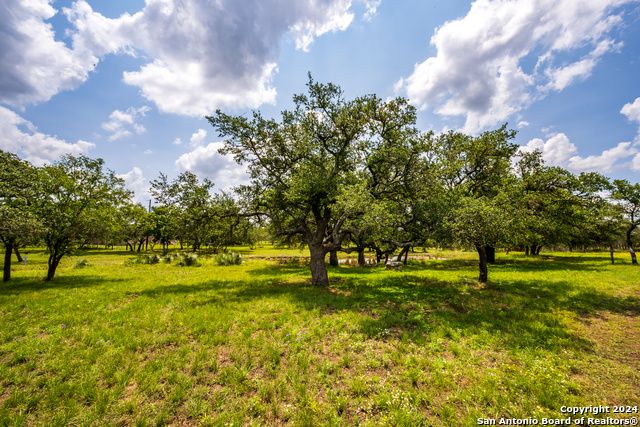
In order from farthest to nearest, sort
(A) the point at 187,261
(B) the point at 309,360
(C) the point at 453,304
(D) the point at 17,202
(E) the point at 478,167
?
(A) the point at 187,261, (E) the point at 478,167, (D) the point at 17,202, (C) the point at 453,304, (B) the point at 309,360

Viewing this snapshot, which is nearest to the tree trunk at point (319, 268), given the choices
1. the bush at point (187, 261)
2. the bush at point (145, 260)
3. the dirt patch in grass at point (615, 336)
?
the dirt patch in grass at point (615, 336)

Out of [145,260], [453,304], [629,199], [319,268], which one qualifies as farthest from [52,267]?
[629,199]

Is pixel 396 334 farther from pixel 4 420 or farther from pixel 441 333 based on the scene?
pixel 4 420

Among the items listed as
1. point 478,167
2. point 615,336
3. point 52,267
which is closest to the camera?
point 615,336

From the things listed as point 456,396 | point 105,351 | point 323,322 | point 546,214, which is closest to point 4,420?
point 105,351

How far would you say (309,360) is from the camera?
21.5 ft

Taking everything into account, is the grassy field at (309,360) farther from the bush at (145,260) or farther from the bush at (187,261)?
the bush at (145,260)

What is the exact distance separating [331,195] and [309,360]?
33.6 feet

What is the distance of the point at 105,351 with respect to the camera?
682 cm

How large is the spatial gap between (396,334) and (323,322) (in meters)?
2.92

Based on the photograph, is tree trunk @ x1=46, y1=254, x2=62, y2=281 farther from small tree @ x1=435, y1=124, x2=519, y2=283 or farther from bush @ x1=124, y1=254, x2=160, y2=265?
small tree @ x1=435, y1=124, x2=519, y2=283

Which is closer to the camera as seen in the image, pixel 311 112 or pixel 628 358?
pixel 628 358

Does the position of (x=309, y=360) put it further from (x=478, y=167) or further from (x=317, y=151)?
(x=478, y=167)

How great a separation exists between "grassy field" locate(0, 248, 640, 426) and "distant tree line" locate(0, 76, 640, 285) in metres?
4.75
